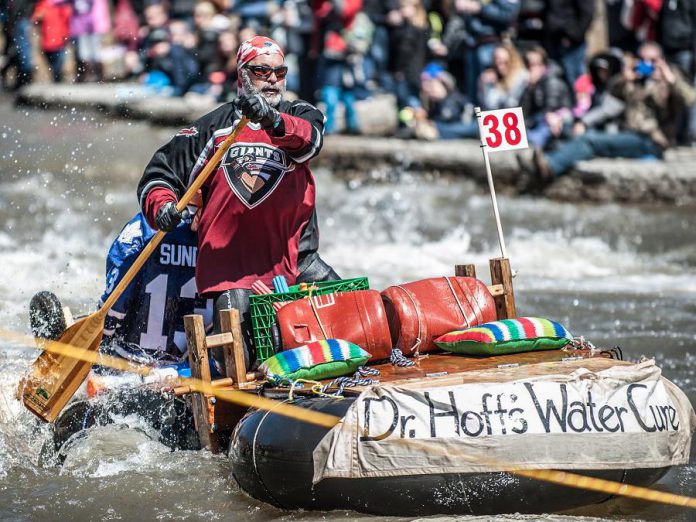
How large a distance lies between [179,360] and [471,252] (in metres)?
8.12

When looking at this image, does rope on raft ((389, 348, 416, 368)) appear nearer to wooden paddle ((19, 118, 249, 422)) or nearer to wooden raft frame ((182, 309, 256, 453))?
wooden raft frame ((182, 309, 256, 453))

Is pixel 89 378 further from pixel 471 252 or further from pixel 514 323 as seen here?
pixel 471 252

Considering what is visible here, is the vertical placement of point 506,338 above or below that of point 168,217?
below

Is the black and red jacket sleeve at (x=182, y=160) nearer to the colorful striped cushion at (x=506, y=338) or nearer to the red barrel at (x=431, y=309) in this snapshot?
the red barrel at (x=431, y=309)

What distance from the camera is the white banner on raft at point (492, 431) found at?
5473 mm

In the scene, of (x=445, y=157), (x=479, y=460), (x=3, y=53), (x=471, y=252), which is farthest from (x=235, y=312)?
(x=3, y=53)

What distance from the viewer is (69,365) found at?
6.82 m

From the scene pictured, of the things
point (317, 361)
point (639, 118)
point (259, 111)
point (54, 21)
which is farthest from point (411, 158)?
point (317, 361)

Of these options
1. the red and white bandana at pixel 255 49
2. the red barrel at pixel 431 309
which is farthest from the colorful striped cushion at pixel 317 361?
the red and white bandana at pixel 255 49

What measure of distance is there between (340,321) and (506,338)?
2.91 ft

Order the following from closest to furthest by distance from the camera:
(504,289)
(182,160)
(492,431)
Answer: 1. (492,431)
2. (182,160)
3. (504,289)

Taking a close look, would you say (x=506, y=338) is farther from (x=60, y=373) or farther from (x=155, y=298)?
(x=60, y=373)

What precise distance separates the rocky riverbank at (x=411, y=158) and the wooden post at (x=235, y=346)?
34.5 feet

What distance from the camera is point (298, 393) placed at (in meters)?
5.95
